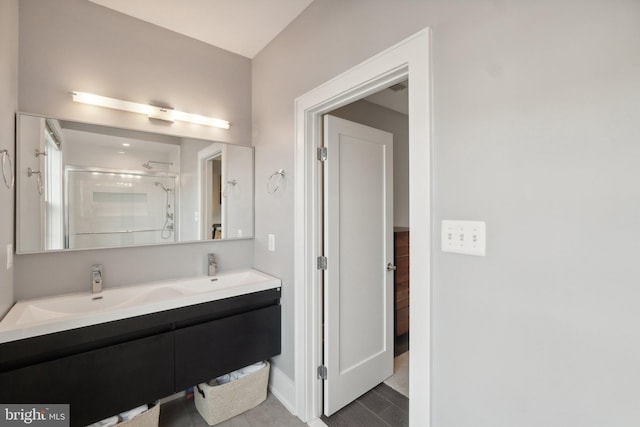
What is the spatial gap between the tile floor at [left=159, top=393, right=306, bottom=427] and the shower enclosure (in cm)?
117

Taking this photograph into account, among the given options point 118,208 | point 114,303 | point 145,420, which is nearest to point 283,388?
point 145,420

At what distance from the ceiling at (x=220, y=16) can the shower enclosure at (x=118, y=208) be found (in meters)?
1.05

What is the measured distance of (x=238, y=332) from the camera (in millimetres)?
1830

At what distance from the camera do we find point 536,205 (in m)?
0.88

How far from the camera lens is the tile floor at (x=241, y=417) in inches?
71.1

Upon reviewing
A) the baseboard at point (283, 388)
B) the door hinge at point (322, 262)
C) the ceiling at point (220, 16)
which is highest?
the ceiling at point (220, 16)

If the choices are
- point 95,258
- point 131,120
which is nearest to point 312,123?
point 131,120

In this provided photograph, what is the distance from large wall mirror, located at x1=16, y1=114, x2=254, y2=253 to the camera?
156 centimetres

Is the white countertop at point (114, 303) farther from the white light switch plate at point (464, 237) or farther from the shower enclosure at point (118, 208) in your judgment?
the white light switch plate at point (464, 237)

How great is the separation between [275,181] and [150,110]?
3.19ft

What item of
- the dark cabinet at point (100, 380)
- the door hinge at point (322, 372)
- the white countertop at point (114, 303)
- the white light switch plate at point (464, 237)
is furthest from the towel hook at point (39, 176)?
the white light switch plate at point (464, 237)

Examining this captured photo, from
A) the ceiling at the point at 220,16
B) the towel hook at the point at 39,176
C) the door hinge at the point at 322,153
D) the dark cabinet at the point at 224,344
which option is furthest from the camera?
the door hinge at the point at 322,153

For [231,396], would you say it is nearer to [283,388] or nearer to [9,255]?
[283,388]

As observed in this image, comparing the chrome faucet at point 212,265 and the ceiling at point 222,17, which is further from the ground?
the ceiling at point 222,17
